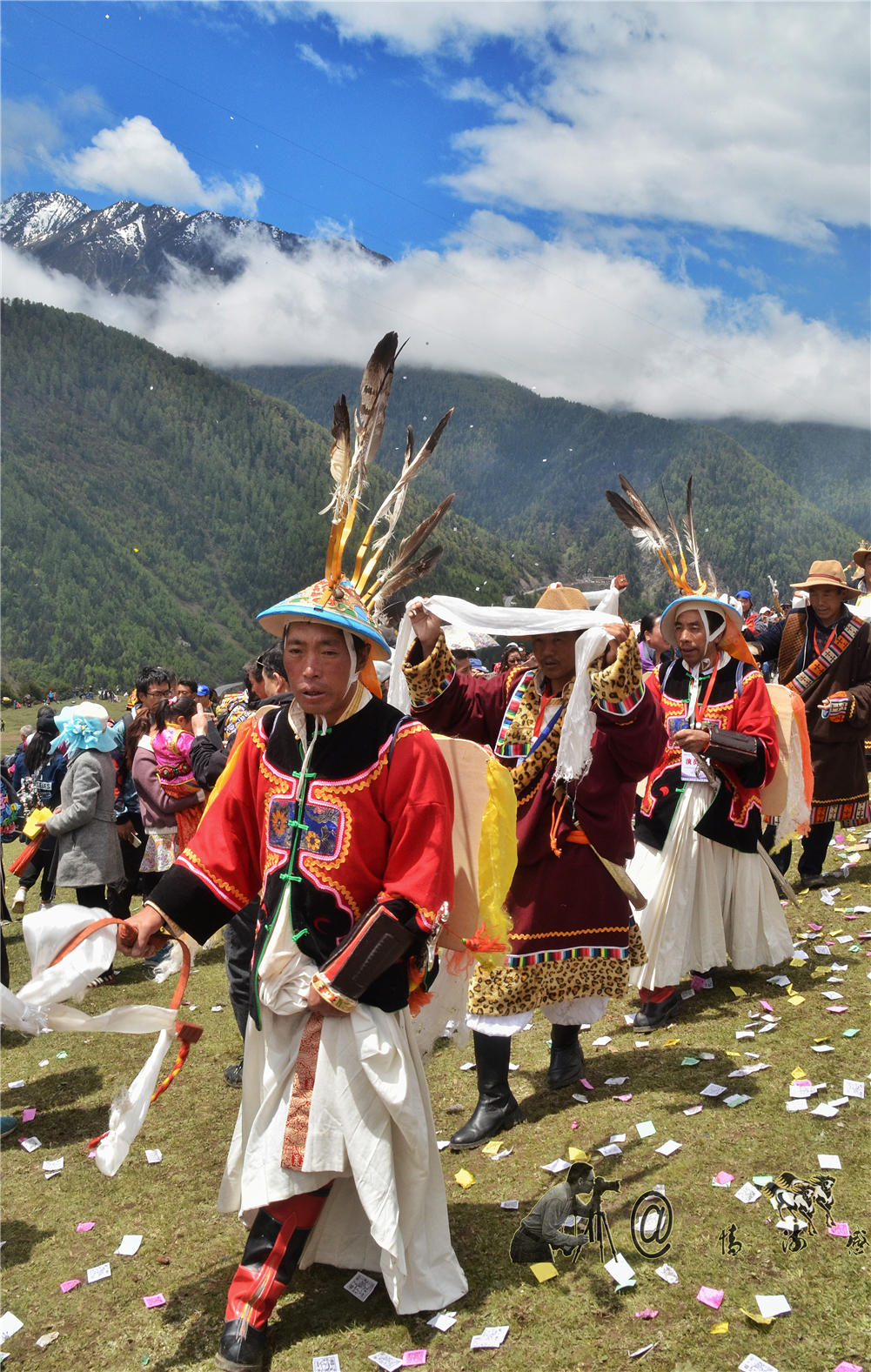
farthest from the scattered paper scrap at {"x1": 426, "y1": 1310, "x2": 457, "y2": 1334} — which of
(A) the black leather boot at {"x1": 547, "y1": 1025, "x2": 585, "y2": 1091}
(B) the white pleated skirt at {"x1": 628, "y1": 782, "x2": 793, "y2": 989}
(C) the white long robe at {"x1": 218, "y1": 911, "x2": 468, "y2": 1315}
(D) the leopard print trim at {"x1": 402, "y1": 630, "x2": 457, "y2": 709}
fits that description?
(B) the white pleated skirt at {"x1": 628, "y1": 782, "x2": 793, "y2": 989}

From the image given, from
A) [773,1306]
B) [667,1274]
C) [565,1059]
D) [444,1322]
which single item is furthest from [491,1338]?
[565,1059]

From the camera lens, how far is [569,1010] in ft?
14.7

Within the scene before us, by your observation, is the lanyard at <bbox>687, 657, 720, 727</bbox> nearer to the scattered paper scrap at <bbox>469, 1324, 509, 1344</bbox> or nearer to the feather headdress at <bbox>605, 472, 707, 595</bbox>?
the feather headdress at <bbox>605, 472, 707, 595</bbox>

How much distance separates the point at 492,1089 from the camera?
4176 mm

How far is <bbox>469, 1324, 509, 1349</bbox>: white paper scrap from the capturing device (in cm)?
282

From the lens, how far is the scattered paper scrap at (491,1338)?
282 cm

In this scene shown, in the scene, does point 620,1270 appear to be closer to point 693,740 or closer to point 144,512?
point 693,740

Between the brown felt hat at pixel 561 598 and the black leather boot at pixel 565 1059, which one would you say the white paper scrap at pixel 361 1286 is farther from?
the brown felt hat at pixel 561 598

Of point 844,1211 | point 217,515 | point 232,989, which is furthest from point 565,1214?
point 217,515

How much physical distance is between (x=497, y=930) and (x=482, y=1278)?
110cm

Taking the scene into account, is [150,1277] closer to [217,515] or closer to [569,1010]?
[569,1010]

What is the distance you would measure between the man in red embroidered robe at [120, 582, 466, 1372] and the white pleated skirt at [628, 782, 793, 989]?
245 cm

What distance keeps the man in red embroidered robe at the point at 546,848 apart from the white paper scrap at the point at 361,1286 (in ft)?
3.11

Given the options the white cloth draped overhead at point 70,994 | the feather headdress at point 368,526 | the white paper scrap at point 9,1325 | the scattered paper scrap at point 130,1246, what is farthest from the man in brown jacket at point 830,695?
the white paper scrap at point 9,1325
